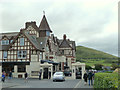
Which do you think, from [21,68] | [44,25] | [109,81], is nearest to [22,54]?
[21,68]

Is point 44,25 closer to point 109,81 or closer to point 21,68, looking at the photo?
point 21,68

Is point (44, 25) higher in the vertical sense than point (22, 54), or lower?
higher

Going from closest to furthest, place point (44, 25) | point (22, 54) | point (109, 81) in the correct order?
point (109, 81), point (22, 54), point (44, 25)

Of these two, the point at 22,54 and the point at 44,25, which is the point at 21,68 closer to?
the point at 22,54

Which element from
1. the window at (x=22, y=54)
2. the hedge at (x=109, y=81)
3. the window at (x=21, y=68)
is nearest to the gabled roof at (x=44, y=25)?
the window at (x=22, y=54)

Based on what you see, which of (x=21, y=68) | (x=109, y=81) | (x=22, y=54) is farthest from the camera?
(x=22, y=54)

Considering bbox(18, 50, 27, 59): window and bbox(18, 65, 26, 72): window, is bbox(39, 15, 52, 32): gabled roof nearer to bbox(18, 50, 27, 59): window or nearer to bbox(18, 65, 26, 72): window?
bbox(18, 50, 27, 59): window

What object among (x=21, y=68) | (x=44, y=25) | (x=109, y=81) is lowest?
(x=21, y=68)

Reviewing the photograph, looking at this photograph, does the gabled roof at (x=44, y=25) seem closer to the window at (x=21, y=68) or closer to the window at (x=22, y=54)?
the window at (x=22, y=54)

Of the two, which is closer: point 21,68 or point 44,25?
point 21,68

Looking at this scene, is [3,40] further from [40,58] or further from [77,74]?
[77,74]

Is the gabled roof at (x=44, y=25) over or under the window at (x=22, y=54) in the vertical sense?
over

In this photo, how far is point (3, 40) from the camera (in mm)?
44188

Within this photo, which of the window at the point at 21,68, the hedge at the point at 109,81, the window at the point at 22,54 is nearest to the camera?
the hedge at the point at 109,81
